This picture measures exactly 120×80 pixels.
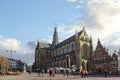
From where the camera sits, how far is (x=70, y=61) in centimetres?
11519

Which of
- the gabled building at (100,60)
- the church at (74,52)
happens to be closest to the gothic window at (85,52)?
the church at (74,52)

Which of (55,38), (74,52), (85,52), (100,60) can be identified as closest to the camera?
(100,60)

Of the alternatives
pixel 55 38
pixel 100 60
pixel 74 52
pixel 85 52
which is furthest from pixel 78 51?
pixel 55 38

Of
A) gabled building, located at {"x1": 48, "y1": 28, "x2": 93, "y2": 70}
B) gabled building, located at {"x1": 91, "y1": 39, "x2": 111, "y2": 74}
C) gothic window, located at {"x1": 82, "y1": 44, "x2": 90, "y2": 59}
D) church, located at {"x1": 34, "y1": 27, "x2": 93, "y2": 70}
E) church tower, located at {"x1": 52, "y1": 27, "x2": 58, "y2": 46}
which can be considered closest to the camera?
gabled building, located at {"x1": 91, "y1": 39, "x2": 111, "y2": 74}

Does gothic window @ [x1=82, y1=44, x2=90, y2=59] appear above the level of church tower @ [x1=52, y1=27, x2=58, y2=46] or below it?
below

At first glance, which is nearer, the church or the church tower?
the church

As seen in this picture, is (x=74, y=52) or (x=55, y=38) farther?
(x=55, y=38)

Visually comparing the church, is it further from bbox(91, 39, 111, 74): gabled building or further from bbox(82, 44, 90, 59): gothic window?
bbox(91, 39, 111, 74): gabled building

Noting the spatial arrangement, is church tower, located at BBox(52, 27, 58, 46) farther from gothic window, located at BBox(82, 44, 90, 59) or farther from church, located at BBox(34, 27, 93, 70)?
gothic window, located at BBox(82, 44, 90, 59)

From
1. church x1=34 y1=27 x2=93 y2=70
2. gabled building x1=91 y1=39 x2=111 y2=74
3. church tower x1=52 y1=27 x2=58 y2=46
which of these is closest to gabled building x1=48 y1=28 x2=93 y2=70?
church x1=34 y1=27 x2=93 y2=70

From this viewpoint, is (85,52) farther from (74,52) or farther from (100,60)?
(100,60)

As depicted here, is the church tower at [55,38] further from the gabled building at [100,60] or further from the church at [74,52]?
the gabled building at [100,60]

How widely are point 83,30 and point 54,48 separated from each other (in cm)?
3296

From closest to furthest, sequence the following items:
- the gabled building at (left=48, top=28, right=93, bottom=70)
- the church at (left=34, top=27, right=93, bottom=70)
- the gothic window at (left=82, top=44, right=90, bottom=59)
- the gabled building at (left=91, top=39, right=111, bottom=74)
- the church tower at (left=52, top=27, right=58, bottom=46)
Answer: the gabled building at (left=91, top=39, right=111, bottom=74) < the gabled building at (left=48, top=28, right=93, bottom=70) < the church at (left=34, top=27, right=93, bottom=70) < the gothic window at (left=82, top=44, right=90, bottom=59) < the church tower at (left=52, top=27, right=58, bottom=46)
